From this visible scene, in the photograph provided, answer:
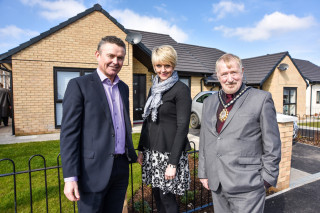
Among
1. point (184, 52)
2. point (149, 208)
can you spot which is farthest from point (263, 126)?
point (184, 52)

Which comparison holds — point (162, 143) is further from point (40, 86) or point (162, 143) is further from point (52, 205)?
point (40, 86)

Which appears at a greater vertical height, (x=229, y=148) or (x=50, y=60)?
(x=50, y=60)

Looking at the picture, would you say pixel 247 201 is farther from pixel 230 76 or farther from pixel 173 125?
pixel 230 76

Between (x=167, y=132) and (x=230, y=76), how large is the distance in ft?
2.78

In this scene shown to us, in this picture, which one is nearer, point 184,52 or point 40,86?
point 40,86

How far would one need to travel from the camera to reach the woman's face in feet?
6.65

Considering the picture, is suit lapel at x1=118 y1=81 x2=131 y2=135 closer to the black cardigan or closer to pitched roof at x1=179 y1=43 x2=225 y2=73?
the black cardigan

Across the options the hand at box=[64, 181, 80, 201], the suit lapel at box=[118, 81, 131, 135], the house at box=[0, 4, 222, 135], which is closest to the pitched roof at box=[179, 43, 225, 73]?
Answer: the house at box=[0, 4, 222, 135]

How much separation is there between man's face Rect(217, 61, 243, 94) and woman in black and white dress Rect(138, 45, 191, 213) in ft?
1.32

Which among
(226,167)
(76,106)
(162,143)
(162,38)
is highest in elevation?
(162,38)

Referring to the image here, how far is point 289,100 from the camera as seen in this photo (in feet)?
51.0

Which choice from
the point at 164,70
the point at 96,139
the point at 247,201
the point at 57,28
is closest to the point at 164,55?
the point at 164,70

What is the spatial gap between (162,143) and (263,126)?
98 centimetres

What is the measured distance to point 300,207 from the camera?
10.8 ft
